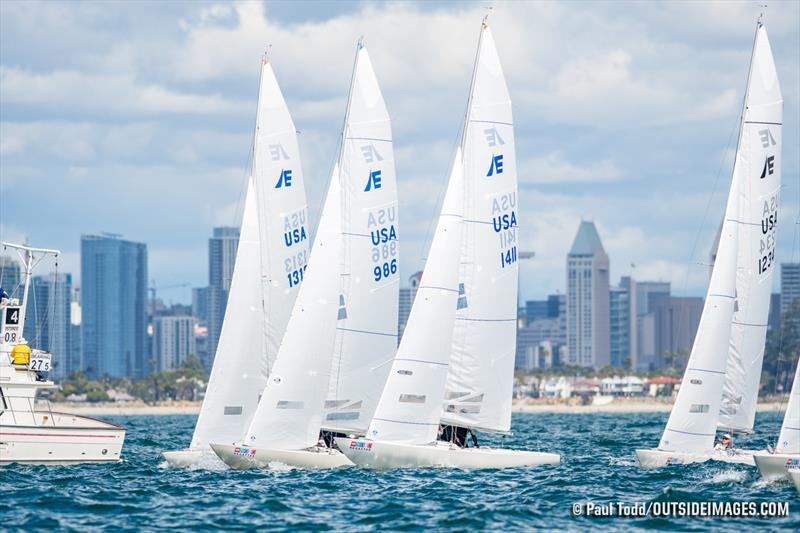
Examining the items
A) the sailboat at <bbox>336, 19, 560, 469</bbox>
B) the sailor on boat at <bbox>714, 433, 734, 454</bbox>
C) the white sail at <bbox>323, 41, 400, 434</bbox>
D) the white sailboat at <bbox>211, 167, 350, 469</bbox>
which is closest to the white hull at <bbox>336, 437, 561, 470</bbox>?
the sailboat at <bbox>336, 19, 560, 469</bbox>

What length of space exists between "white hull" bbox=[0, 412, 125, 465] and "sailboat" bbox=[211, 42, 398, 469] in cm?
494

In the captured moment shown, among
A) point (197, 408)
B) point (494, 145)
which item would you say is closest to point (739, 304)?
point (494, 145)

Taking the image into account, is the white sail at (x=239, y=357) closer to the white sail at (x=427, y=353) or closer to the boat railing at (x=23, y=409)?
the boat railing at (x=23, y=409)

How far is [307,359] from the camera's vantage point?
38438mm

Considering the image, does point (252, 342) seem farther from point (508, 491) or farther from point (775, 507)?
point (775, 507)

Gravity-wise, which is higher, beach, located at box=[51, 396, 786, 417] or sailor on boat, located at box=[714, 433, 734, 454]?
sailor on boat, located at box=[714, 433, 734, 454]

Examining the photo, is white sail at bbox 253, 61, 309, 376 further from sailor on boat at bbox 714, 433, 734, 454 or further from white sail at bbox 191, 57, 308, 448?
sailor on boat at bbox 714, 433, 734, 454

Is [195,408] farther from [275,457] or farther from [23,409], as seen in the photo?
[275,457]

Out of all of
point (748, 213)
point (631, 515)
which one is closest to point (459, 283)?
point (748, 213)

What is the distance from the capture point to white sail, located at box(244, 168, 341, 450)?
3806 centimetres

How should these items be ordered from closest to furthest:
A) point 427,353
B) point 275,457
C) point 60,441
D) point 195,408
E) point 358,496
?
1. point 358,496
2. point 275,457
3. point 427,353
4. point 60,441
5. point 195,408

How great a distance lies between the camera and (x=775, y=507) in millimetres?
31078

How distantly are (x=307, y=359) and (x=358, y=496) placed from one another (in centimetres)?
569

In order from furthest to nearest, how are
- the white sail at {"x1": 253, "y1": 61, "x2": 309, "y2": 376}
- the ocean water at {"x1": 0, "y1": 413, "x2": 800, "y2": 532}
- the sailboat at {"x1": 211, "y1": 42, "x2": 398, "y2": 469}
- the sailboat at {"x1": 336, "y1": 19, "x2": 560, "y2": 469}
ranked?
the white sail at {"x1": 253, "y1": 61, "x2": 309, "y2": 376}, the sailboat at {"x1": 336, "y1": 19, "x2": 560, "y2": 469}, the sailboat at {"x1": 211, "y1": 42, "x2": 398, "y2": 469}, the ocean water at {"x1": 0, "y1": 413, "x2": 800, "y2": 532}
